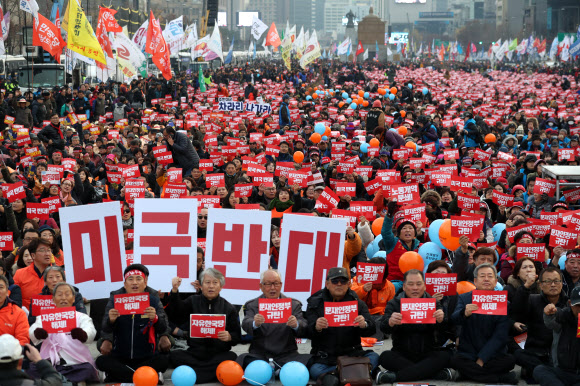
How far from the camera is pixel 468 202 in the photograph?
11.7 metres

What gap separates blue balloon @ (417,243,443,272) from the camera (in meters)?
9.85

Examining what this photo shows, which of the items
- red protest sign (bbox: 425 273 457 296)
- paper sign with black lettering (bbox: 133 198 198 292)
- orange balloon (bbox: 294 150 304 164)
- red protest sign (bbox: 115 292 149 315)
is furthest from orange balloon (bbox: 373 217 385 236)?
orange balloon (bbox: 294 150 304 164)

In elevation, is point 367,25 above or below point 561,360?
above

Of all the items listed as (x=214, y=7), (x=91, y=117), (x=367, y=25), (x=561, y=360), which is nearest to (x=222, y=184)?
(x=561, y=360)

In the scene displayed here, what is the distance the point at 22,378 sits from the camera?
656 cm

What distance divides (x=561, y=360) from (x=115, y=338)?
3.79 metres

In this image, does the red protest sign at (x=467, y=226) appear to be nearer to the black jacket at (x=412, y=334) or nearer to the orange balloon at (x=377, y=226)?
the black jacket at (x=412, y=334)

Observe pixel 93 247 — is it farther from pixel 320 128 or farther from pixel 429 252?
pixel 320 128

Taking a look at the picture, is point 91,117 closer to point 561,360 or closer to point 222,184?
point 222,184

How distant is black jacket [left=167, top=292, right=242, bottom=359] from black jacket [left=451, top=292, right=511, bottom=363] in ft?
6.28

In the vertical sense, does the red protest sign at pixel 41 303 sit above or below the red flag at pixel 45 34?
below

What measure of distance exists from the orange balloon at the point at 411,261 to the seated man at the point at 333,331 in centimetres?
153

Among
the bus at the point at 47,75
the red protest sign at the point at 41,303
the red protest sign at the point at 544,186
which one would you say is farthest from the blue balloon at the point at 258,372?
the bus at the point at 47,75

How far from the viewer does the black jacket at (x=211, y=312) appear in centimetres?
801
